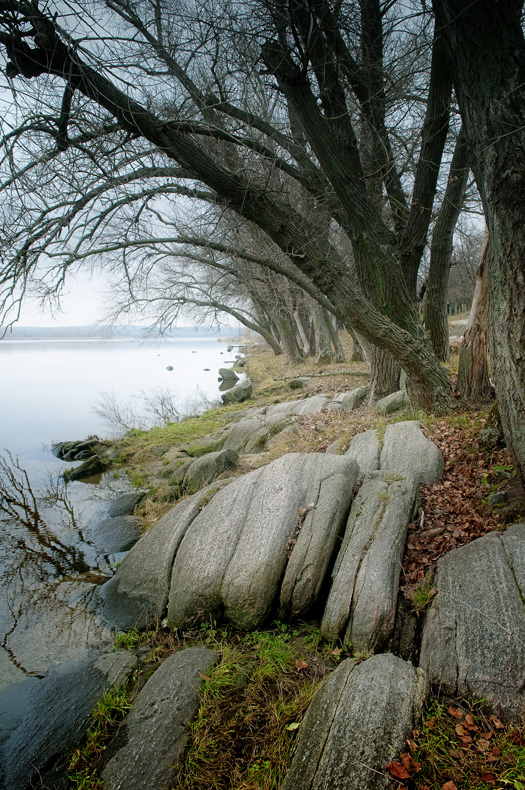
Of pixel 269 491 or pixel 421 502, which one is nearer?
pixel 421 502

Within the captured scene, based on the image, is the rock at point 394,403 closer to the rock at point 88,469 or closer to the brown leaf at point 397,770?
the brown leaf at point 397,770

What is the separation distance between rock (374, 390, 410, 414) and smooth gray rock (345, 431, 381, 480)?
1611 mm

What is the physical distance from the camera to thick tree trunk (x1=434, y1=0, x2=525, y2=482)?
11.6ft

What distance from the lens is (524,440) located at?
3734mm

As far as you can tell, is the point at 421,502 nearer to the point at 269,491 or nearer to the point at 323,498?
the point at 323,498

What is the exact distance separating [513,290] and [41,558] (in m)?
7.37

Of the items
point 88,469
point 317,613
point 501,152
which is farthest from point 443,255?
point 88,469

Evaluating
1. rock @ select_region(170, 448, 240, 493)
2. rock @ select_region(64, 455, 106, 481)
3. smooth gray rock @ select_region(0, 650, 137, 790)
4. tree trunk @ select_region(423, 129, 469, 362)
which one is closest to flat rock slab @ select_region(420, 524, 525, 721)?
smooth gray rock @ select_region(0, 650, 137, 790)

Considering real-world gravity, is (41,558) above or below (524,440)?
below

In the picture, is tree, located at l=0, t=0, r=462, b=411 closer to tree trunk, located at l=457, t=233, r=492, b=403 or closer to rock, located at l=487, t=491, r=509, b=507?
tree trunk, located at l=457, t=233, r=492, b=403

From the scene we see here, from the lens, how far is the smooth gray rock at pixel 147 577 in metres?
4.64

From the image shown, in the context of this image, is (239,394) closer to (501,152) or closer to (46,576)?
(46,576)

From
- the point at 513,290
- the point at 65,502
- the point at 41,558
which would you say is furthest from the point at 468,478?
the point at 65,502

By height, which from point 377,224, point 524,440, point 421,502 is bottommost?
point 421,502
